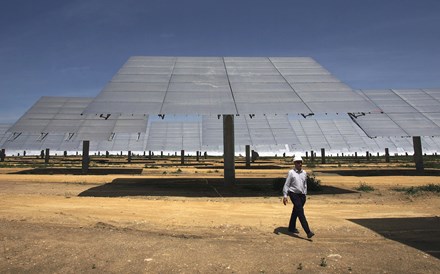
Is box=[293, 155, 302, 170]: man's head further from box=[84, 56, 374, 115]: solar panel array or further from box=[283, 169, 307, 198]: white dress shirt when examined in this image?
box=[84, 56, 374, 115]: solar panel array

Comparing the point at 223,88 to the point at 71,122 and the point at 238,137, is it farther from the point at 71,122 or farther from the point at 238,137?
the point at 71,122

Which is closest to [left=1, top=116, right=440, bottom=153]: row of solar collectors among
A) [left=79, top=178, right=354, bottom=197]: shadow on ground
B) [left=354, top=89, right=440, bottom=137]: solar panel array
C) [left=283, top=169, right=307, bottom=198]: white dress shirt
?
[left=354, top=89, right=440, bottom=137]: solar panel array

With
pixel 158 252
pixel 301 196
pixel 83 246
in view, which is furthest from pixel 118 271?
pixel 301 196

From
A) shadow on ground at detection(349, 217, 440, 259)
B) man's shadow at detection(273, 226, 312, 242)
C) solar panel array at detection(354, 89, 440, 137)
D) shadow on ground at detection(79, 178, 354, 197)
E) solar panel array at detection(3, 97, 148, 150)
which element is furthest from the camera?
solar panel array at detection(3, 97, 148, 150)

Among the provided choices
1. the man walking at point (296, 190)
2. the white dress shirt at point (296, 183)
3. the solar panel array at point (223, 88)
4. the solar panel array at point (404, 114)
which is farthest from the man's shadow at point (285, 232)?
the solar panel array at point (404, 114)

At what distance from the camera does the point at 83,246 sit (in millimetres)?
7324

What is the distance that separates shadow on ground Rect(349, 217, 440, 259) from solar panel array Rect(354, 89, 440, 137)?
1598 centimetres

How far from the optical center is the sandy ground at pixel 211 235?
20.8ft

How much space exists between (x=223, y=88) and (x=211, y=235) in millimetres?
10858

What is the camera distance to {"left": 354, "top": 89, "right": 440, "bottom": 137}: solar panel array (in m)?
25.1

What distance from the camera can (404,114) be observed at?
2723 cm

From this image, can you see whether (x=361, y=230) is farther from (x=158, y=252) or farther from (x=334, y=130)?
(x=334, y=130)

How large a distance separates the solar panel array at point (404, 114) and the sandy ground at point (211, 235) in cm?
1147

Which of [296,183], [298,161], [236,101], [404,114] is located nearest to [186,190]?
[236,101]
